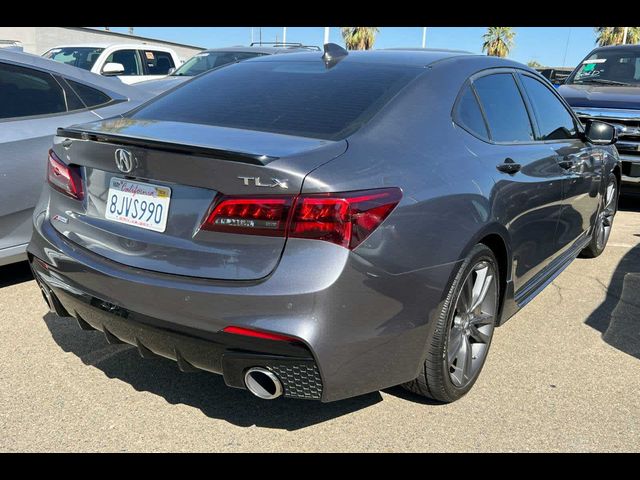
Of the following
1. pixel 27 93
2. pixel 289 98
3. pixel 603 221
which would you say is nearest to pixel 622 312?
pixel 603 221

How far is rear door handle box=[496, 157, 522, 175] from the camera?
309cm

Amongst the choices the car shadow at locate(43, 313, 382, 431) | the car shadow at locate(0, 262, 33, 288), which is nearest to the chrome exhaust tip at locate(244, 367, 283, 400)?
the car shadow at locate(43, 313, 382, 431)

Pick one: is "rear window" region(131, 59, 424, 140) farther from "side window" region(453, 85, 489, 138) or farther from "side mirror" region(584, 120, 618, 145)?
"side mirror" region(584, 120, 618, 145)

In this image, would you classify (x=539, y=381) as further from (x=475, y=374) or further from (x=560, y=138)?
(x=560, y=138)

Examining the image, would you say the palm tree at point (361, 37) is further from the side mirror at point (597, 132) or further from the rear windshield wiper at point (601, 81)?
the side mirror at point (597, 132)

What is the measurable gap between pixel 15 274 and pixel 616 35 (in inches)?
2027

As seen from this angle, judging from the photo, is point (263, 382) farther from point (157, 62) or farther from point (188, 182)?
point (157, 62)

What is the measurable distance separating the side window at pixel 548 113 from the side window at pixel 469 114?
0.84 meters

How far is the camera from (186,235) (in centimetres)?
232

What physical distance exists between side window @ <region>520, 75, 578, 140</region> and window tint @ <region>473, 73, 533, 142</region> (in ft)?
0.70

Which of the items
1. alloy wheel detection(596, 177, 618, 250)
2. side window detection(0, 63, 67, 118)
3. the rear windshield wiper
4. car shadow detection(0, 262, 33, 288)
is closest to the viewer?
side window detection(0, 63, 67, 118)

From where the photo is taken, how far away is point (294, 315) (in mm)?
2174
